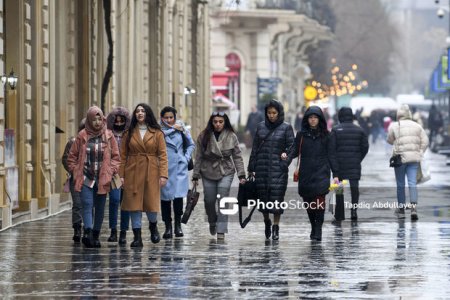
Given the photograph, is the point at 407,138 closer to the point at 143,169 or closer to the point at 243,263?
the point at 143,169

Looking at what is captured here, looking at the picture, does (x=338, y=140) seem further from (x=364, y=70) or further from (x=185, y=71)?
(x=364, y=70)

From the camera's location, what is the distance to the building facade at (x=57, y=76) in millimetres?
24812

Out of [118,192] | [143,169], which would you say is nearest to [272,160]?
[143,169]

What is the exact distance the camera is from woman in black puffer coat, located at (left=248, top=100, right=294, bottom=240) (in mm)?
20859

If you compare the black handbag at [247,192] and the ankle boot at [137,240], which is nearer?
the ankle boot at [137,240]

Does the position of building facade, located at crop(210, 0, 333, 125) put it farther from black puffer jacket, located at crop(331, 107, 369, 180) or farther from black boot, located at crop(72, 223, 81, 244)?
black boot, located at crop(72, 223, 81, 244)

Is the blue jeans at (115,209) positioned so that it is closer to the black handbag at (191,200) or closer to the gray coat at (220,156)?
the black handbag at (191,200)

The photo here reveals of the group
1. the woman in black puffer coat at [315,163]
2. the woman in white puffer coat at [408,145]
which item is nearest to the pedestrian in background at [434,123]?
the woman in white puffer coat at [408,145]

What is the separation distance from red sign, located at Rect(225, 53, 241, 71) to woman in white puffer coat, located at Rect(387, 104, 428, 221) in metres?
45.6

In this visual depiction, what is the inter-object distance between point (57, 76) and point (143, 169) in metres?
9.51

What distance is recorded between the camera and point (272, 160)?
20.9 meters

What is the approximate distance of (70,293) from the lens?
15.0 meters

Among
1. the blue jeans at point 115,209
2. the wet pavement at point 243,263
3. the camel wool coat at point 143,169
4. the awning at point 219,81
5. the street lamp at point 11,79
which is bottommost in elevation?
the wet pavement at point 243,263

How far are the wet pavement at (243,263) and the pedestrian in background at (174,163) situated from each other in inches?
18.3
